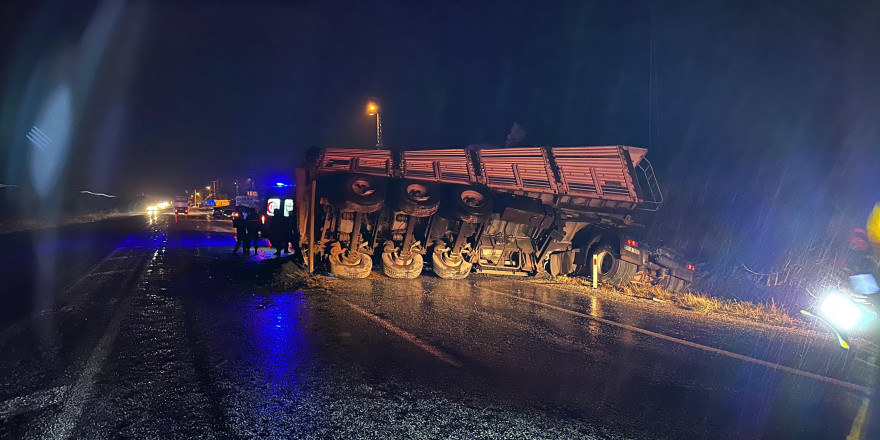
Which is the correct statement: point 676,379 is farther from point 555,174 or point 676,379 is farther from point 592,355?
point 555,174

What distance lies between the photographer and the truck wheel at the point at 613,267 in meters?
10.2

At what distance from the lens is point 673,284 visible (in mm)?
9484

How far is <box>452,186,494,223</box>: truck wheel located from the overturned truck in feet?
0.07

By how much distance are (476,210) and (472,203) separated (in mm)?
428

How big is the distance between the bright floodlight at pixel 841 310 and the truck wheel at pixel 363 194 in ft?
23.1

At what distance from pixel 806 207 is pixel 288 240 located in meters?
A: 13.5

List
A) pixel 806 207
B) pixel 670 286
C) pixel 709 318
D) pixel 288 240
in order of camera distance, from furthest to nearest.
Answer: pixel 288 240 < pixel 806 207 < pixel 670 286 < pixel 709 318

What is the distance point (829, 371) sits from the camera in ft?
15.6

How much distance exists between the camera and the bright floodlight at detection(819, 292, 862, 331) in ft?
13.6

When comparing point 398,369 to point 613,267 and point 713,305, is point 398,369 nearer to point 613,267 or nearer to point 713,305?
point 713,305

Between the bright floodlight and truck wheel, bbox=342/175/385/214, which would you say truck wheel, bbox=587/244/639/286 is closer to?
truck wheel, bbox=342/175/385/214

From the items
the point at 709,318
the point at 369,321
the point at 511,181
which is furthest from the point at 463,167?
the point at 709,318

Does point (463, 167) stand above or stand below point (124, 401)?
above

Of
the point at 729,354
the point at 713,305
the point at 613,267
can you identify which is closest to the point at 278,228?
the point at 613,267
